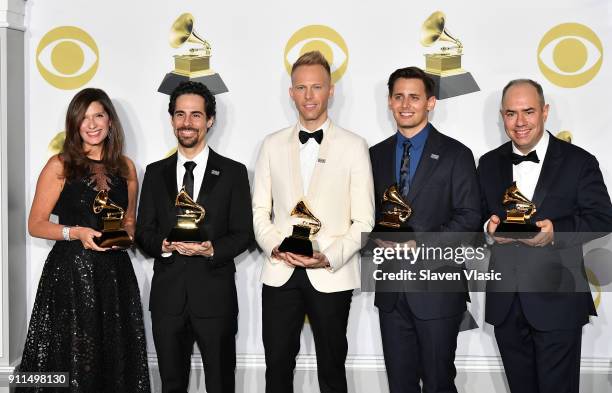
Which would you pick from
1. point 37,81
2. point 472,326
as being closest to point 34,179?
point 37,81

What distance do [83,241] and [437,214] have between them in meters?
1.85

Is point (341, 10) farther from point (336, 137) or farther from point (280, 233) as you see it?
point (280, 233)

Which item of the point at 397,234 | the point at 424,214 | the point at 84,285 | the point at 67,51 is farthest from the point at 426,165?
the point at 67,51

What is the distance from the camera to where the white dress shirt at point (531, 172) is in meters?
3.47

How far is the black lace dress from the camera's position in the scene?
353 cm

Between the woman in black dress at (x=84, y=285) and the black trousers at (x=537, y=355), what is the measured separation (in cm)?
196

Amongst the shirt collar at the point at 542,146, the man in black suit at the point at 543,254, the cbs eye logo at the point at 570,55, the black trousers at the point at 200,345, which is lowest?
the black trousers at the point at 200,345

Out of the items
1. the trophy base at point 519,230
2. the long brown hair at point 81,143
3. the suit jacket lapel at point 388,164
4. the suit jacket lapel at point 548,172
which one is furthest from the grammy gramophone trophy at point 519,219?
the long brown hair at point 81,143

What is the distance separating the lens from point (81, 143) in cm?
368

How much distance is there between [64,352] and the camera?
3568mm

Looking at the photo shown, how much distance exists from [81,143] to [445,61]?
2.27 m

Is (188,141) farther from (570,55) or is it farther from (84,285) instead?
(570,55)

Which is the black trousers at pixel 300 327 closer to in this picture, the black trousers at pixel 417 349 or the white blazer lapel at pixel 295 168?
the black trousers at pixel 417 349

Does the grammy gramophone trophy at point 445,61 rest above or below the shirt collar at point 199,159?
above
